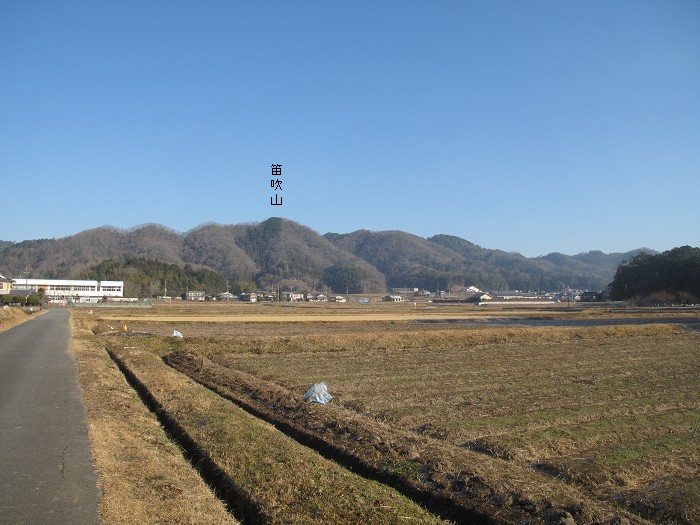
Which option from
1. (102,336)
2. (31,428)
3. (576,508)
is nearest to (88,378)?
(31,428)

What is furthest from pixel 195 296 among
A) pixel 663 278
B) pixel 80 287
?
pixel 663 278

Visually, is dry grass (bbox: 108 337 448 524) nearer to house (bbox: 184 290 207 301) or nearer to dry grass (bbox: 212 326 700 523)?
dry grass (bbox: 212 326 700 523)

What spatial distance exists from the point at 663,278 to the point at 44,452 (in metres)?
115

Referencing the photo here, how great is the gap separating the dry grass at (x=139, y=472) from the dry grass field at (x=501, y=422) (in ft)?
2.71

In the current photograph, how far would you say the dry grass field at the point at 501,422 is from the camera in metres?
6.97

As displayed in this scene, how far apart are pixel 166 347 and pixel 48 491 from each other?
22313 mm

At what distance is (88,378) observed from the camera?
15.8m

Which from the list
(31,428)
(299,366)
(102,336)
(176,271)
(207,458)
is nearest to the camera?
(207,458)

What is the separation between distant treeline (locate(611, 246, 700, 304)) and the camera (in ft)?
320

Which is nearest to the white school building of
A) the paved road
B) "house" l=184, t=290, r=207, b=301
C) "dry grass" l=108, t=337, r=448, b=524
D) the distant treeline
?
"house" l=184, t=290, r=207, b=301

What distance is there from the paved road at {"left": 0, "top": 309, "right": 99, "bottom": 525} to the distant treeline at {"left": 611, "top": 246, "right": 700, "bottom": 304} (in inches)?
4027

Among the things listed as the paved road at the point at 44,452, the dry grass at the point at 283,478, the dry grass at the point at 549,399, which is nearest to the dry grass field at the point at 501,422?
the dry grass at the point at 549,399

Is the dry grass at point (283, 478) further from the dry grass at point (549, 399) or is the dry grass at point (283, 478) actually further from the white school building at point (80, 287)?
the white school building at point (80, 287)

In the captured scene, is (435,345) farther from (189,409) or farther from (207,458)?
(207,458)
